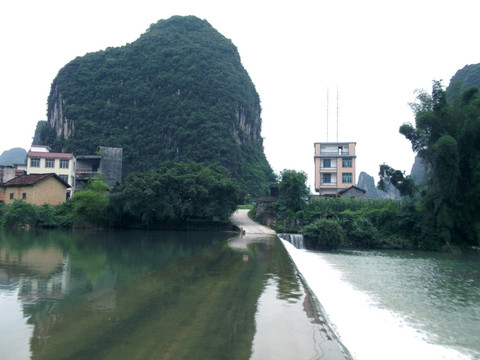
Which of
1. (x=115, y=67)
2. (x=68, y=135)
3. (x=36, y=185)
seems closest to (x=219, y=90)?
(x=115, y=67)

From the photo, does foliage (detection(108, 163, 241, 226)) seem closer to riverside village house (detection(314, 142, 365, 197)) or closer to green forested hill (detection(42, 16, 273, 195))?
riverside village house (detection(314, 142, 365, 197))

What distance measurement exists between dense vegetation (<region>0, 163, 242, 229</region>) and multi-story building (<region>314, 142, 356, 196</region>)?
51.8 ft

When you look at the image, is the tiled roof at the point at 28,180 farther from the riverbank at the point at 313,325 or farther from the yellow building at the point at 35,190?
the riverbank at the point at 313,325

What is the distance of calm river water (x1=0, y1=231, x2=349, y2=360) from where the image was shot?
6.00 m

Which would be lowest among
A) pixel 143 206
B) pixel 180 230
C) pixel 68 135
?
pixel 180 230

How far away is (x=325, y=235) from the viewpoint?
25.9 meters

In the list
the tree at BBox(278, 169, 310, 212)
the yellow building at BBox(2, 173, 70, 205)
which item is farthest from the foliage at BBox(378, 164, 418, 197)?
the yellow building at BBox(2, 173, 70, 205)

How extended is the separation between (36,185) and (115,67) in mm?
54225

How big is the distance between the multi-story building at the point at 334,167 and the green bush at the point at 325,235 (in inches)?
787

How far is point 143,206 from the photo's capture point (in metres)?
33.9

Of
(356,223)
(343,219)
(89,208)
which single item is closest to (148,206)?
(89,208)

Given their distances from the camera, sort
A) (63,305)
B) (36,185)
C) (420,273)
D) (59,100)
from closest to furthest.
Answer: (63,305) < (420,273) < (36,185) < (59,100)

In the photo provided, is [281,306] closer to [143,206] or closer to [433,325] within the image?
[433,325]

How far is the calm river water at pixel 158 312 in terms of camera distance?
6.00 metres
